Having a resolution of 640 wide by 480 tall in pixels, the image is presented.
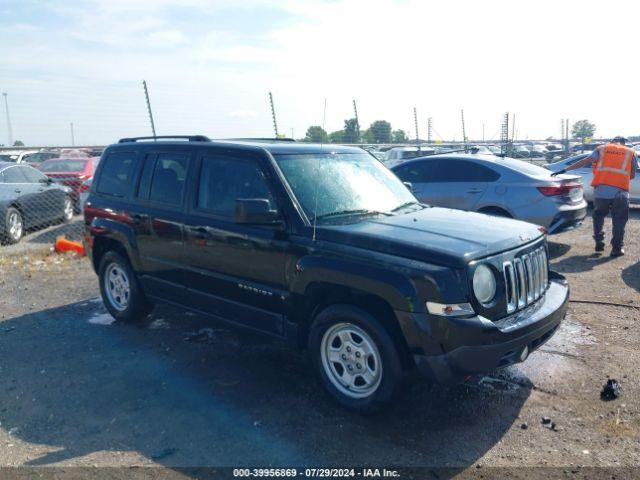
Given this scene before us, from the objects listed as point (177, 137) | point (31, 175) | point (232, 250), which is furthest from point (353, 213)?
point (31, 175)

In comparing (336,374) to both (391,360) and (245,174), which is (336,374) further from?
(245,174)

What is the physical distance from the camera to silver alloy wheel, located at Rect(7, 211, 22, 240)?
11.3 metres

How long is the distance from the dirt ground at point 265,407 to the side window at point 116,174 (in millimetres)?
1498

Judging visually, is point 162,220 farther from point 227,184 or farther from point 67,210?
point 67,210

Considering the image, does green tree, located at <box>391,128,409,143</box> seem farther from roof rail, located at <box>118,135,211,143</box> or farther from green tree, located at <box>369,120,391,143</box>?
roof rail, located at <box>118,135,211,143</box>

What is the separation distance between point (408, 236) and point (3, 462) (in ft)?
10.0

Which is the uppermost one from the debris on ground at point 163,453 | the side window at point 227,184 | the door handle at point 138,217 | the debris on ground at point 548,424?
the side window at point 227,184

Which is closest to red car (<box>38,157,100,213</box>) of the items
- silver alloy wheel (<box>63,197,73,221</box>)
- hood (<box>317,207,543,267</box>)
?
silver alloy wheel (<box>63,197,73,221</box>)

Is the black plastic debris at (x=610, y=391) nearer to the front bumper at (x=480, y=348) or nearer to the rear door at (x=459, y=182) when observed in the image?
the front bumper at (x=480, y=348)

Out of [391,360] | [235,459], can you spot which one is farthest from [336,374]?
[235,459]

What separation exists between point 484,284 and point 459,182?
6210mm

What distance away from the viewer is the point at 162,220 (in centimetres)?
557

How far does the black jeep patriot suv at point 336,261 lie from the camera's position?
149 inches

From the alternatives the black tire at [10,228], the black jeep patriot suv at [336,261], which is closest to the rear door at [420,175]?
the black jeep patriot suv at [336,261]
